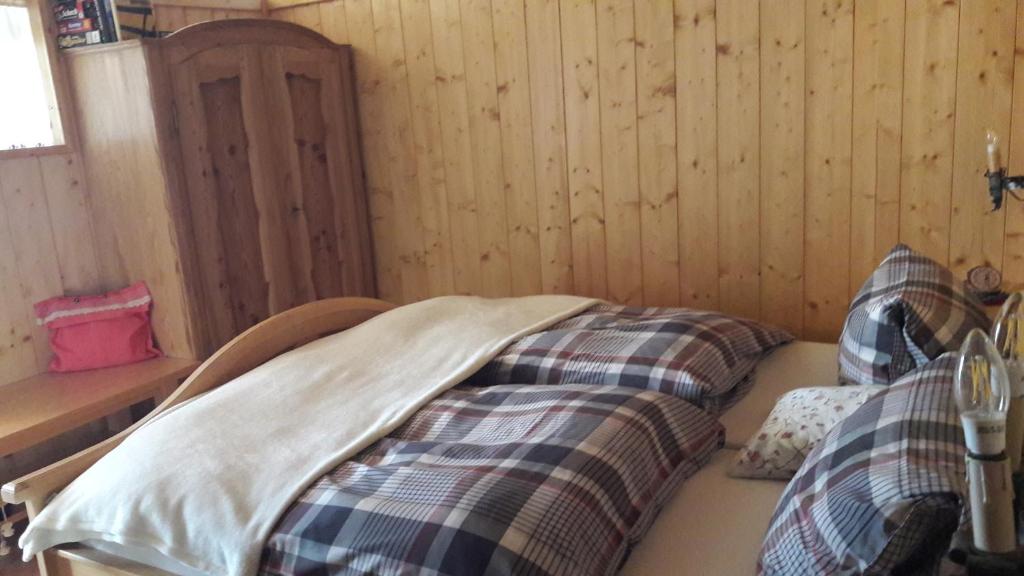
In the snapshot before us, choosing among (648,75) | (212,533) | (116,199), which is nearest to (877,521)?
(212,533)

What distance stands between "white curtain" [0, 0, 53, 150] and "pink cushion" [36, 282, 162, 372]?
0.50 m

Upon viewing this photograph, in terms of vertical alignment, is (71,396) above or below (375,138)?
below

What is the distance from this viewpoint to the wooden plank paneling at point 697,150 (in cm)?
257

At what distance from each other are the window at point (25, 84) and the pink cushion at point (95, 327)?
50 centimetres

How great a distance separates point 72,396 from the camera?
243cm

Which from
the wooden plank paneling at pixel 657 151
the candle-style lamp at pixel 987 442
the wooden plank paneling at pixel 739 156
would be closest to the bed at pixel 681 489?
the wooden plank paneling at pixel 739 156

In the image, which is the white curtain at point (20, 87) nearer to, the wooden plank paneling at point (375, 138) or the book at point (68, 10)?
the book at point (68, 10)

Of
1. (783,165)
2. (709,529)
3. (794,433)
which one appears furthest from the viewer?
(783,165)

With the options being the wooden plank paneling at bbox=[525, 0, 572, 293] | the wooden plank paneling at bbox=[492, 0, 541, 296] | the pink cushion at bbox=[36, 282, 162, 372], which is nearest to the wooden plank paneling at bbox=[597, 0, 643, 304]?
the wooden plank paneling at bbox=[525, 0, 572, 293]

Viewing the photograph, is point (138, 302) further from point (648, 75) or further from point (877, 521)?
point (877, 521)

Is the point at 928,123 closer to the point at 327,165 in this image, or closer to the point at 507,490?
the point at 507,490

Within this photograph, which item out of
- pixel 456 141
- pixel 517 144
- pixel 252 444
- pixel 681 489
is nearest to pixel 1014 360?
pixel 681 489

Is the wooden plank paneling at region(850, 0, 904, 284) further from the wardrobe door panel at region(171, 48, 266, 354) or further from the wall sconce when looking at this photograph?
the wardrobe door panel at region(171, 48, 266, 354)

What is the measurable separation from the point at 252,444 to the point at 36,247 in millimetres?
1455
